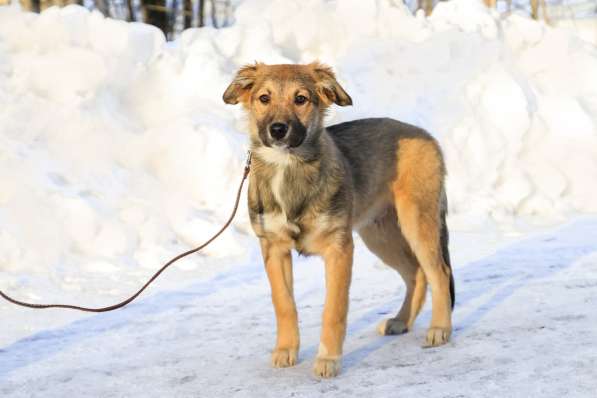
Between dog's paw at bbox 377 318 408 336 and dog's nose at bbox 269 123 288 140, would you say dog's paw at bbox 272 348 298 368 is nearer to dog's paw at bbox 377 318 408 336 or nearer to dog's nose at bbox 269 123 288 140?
dog's paw at bbox 377 318 408 336

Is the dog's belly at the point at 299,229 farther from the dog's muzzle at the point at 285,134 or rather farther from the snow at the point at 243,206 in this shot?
the snow at the point at 243,206

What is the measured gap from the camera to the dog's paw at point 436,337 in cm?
530

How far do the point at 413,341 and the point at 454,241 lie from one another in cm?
353

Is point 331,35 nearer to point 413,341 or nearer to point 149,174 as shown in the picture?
point 149,174

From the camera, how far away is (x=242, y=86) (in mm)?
5371

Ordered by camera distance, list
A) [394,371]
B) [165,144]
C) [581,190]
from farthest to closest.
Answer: [581,190] → [165,144] → [394,371]

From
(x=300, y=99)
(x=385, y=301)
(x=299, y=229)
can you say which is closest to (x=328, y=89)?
(x=300, y=99)

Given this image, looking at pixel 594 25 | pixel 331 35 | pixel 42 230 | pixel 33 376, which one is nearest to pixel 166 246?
pixel 42 230

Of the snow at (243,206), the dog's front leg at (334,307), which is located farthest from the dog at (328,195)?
the snow at (243,206)

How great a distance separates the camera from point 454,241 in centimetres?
889

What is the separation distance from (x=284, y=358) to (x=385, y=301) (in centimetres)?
187

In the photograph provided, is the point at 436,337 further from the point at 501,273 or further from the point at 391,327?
the point at 501,273

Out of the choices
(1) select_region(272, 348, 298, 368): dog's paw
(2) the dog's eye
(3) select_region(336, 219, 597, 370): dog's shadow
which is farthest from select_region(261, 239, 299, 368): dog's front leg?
(2) the dog's eye

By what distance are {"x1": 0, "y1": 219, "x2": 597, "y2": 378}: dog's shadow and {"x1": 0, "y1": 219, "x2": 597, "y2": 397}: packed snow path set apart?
0.01 metres
